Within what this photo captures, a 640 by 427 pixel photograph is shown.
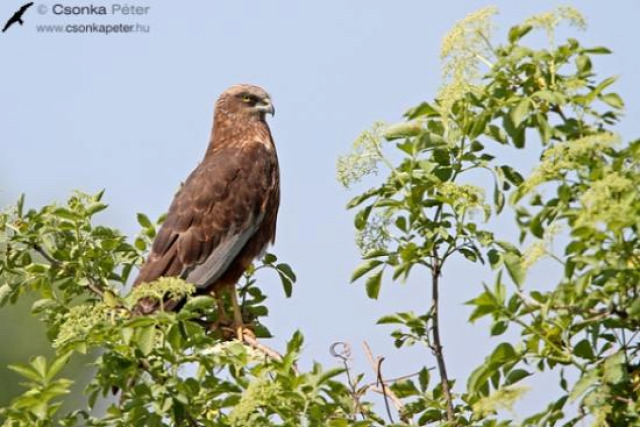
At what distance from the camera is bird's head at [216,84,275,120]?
8828 millimetres

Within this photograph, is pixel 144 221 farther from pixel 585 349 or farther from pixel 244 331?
pixel 585 349

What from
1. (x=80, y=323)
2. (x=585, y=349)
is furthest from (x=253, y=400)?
(x=585, y=349)

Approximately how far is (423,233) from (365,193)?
0.23 meters

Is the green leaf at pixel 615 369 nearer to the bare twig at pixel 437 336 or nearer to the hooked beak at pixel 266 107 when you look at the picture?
the bare twig at pixel 437 336

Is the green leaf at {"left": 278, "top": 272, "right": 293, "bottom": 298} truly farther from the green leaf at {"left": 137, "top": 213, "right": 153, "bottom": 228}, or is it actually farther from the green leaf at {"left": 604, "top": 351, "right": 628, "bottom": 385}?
the green leaf at {"left": 604, "top": 351, "right": 628, "bottom": 385}

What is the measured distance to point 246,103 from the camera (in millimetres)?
8859

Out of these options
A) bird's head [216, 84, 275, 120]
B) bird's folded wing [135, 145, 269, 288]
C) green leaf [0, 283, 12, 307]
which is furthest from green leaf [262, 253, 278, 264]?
bird's head [216, 84, 275, 120]

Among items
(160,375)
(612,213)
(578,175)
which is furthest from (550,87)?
(160,375)

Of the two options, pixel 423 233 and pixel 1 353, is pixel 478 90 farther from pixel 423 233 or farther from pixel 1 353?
pixel 1 353

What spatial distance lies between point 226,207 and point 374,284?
351 centimetres

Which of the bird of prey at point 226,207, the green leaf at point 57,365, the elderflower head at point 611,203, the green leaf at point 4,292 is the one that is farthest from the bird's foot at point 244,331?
the elderflower head at point 611,203

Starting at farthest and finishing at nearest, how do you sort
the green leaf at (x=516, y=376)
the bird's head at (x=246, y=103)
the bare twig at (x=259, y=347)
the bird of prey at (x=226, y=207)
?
1. the bird's head at (x=246, y=103)
2. the bird of prey at (x=226, y=207)
3. the bare twig at (x=259, y=347)
4. the green leaf at (x=516, y=376)

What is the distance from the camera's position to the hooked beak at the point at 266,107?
348 inches

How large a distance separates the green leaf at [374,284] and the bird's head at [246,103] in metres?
4.27
